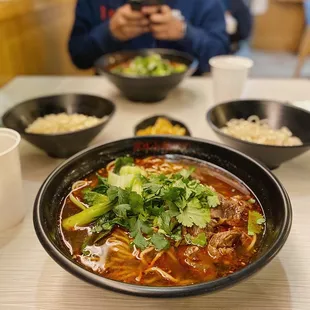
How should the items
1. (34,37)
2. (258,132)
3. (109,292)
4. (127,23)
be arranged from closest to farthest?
(109,292)
(258,132)
(127,23)
(34,37)

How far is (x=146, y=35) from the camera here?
290 cm

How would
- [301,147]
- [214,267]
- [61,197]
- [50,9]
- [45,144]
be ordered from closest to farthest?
[214,267] → [61,197] → [301,147] → [45,144] → [50,9]

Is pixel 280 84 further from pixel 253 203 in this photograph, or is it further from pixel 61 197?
pixel 61 197

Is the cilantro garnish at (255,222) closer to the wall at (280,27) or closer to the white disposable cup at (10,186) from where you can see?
the white disposable cup at (10,186)

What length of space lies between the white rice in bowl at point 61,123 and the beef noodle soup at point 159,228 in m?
0.48

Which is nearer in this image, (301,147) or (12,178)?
(12,178)

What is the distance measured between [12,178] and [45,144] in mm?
339

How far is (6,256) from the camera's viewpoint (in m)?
1.08

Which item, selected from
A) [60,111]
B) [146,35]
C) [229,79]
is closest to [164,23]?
[146,35]

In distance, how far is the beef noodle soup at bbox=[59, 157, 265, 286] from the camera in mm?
939

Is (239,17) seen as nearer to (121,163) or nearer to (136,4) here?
(136,4)

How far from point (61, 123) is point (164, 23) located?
111 cm

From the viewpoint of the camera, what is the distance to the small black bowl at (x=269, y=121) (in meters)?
1.35

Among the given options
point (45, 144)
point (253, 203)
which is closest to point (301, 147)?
point (253, 203)
